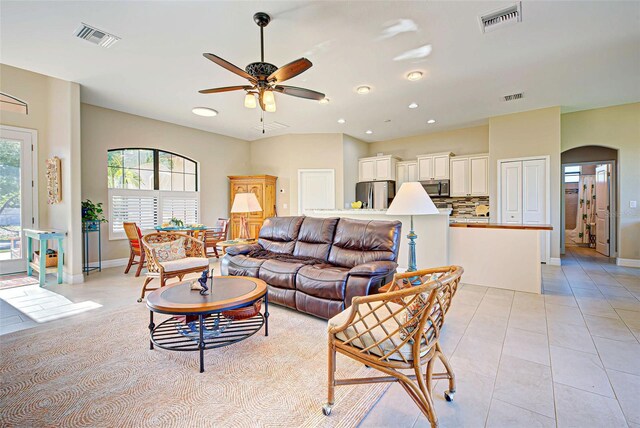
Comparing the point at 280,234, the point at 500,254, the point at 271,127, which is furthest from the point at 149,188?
the point at 500,254

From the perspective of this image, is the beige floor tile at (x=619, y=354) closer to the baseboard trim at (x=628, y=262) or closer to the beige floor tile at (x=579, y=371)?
the beige floor tile at (x=579, y=371)

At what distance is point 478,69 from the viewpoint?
370cm

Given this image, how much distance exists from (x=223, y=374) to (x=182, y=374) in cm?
28

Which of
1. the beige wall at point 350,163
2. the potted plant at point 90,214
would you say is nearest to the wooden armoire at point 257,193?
the beige wall at point 350,163

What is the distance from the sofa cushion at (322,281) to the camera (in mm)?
2629

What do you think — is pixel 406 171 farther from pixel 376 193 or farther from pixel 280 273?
pixel 280 273

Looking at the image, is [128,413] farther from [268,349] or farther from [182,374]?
[268,349]

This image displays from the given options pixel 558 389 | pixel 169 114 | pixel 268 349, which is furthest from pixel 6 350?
pixel 169 114

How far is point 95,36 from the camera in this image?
300 cm

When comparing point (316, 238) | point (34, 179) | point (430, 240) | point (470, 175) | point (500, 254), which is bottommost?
point (500, 254)

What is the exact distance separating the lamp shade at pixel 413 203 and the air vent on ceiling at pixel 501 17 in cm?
172

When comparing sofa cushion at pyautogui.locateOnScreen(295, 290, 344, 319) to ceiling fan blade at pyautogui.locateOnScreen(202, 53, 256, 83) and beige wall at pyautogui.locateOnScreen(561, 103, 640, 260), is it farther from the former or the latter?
beige wall at pyautogui.locateOnScreen(561, 103, 640, 260)

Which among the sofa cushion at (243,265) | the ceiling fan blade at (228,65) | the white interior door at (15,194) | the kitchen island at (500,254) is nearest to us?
the ceiling fan blade at (228,65)

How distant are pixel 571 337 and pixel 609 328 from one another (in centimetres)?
52
